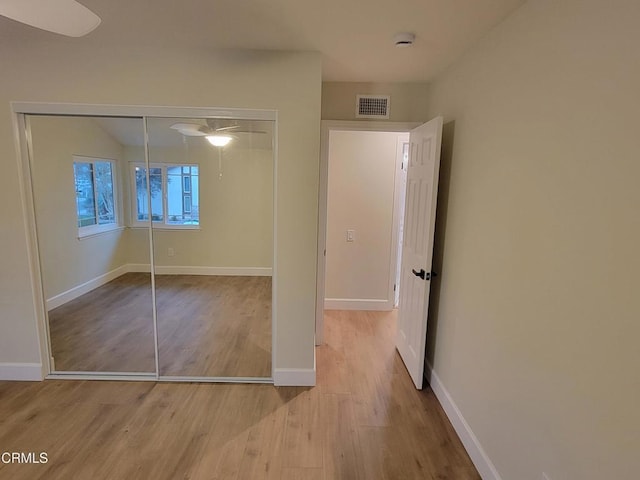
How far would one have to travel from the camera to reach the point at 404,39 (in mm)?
2098

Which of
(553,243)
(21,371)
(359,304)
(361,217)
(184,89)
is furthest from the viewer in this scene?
(359,304)

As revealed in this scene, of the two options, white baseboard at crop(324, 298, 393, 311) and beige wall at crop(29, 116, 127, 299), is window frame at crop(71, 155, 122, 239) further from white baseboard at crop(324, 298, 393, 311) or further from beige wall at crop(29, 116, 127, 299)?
white baseboard at crop(324, 298, 393, 311)

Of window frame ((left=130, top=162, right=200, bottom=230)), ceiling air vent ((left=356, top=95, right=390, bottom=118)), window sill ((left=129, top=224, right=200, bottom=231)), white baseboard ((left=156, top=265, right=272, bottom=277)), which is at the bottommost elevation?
white baseboard ((left=156, top=265, right=272, bottom=277))

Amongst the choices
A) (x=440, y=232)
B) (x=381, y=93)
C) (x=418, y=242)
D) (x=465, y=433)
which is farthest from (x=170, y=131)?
(x=465, y=433)

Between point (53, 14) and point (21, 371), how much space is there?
2.75 meters

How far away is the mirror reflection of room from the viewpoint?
2691 mm

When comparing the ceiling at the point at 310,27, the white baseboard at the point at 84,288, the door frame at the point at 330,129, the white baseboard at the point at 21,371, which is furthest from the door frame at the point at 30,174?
the door frame at the point at 330,129

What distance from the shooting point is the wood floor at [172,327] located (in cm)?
291

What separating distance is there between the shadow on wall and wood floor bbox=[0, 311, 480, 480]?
1.41 feet

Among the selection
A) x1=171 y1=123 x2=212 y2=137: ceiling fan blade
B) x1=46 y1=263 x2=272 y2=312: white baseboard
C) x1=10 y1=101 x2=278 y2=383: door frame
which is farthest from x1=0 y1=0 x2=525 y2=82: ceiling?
x1=46 y1=263 x2=272 y2=312: white baseboard

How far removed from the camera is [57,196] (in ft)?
9.05

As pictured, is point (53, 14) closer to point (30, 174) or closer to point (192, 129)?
point (192, 129)

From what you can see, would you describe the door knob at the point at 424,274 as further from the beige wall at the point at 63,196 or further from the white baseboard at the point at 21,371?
the white baseboard at the point at 21,371

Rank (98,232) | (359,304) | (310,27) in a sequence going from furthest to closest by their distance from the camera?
(359,304)
(98,232)
(310,27)
